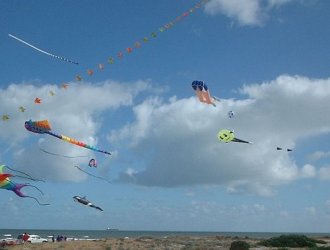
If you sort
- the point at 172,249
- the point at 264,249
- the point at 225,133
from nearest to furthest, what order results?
the point at 225,133
the point at 264,249
the point at 172,249

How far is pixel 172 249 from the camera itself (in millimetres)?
40375

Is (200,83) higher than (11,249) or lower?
higher

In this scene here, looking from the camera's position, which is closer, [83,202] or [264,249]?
[83,202]

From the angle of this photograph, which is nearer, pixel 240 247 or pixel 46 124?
pixel 46 124

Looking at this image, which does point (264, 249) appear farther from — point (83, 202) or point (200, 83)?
point (200, 83)

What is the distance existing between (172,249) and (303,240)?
429 inches

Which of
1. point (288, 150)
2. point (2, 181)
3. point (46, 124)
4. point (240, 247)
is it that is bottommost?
point (240, 247)

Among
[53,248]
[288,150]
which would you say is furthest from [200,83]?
Result: [53,248]

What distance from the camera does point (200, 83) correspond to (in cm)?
2728

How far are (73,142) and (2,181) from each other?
5.15 meters

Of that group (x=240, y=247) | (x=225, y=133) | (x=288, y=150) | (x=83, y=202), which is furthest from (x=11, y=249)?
(x=288, y=150)

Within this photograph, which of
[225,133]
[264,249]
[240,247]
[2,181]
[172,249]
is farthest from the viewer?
[172,249]

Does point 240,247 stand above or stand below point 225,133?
below

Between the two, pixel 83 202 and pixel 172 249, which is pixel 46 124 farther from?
pixel 172 249
